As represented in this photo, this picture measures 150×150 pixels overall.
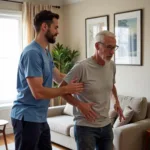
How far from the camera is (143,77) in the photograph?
13.2 feet

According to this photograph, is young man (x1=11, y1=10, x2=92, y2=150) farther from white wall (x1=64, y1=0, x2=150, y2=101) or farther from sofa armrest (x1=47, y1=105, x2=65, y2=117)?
sofa armrest (x1=47, y1=105, x2=65, y2=117)

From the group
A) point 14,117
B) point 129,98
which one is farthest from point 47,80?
point 129,98

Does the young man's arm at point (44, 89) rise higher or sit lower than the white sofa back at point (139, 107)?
higher

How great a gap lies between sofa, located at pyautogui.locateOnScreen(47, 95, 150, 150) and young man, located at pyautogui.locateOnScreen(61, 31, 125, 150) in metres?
1.24

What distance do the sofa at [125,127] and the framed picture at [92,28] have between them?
1256 millimetres

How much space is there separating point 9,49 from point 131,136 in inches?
117

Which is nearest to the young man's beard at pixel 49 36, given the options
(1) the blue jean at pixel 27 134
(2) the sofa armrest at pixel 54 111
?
(1) the blue jean at pixel 27 134

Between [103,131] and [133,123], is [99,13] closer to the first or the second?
[133,123]

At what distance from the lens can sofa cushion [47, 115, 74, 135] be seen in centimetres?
388

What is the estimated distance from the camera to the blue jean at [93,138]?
195 cm

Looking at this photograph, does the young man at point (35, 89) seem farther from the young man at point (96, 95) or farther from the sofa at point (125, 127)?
the sofa at point (125, 127)

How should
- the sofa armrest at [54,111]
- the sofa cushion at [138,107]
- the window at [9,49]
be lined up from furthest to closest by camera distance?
the window at [9,49], the sofa armrest at [54,111], the sofa cushion at [138,107]

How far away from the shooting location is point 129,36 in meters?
4.17

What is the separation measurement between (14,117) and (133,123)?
1.97 m
